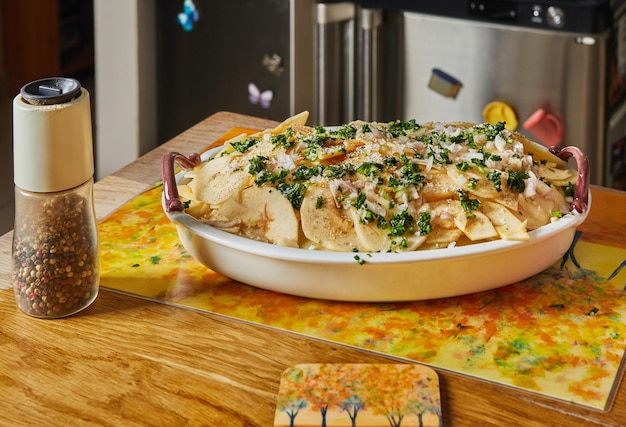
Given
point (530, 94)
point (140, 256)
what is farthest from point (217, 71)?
point (140, 256)

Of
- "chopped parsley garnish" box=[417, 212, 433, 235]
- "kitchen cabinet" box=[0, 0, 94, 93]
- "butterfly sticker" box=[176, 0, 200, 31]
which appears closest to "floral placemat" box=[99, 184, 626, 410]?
"chopped parsley garnish" box=[417, 212, 433, 235]

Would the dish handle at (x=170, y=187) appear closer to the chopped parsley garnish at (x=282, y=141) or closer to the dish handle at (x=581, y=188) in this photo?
the chopped parsley garnish at (x=282, y=141)

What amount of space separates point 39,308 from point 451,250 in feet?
2.01

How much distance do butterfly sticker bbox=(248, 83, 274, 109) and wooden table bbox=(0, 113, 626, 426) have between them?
165 cm

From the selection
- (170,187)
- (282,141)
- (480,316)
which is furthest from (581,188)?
(170,187)

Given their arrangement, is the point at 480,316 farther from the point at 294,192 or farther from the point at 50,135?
the point at 50,135

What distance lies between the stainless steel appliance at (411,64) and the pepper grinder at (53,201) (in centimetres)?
163

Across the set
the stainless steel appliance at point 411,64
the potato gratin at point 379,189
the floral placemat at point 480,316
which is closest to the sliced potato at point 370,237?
the potato gratin at point 379,189

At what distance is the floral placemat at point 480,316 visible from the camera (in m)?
1.25

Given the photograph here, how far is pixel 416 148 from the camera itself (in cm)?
153

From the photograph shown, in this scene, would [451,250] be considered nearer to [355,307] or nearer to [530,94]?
[355,307]

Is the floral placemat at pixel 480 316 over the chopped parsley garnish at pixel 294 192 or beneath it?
beneath

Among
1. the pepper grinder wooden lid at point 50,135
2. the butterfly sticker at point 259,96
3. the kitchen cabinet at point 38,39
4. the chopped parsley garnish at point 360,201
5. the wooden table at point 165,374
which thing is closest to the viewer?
the wooden table at point 165,374

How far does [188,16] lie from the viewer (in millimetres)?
3064
